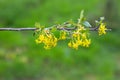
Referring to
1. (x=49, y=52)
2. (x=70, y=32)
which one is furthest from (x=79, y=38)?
(x=49, y=52)

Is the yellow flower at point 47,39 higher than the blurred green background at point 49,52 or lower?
lower

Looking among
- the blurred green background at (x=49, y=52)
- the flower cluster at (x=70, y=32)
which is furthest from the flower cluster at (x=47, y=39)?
the blurred green background at (x=49, y=52)

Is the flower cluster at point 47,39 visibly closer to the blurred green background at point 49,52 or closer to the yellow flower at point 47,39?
the yellow flower at point 47,39

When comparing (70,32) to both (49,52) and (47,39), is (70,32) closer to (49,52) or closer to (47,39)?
(47,39)

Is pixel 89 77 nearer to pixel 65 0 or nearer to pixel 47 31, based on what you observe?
pixel 65 0

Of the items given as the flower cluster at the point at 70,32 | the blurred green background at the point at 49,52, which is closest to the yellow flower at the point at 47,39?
the flower cluster at the point at 70,32

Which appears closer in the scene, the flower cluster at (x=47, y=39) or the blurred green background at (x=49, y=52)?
the flower cluster at (x=47, y=39)

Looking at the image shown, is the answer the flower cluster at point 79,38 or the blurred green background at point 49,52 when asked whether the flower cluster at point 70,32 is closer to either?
the flower cluster at point 79,38

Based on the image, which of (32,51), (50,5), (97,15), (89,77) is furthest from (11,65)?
(97,15)
